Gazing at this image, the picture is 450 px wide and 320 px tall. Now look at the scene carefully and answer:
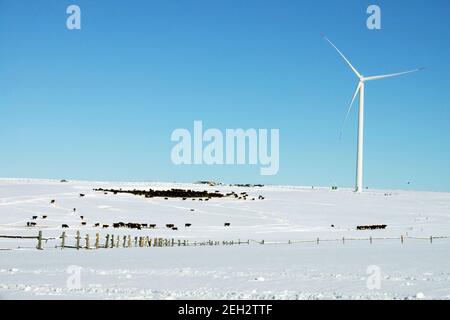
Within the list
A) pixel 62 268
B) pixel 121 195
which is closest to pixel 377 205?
pixel 121 195

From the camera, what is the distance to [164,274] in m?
22.9

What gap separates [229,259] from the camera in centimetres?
3112

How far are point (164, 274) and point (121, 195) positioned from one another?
74283mm

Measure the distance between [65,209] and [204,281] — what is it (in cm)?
5728

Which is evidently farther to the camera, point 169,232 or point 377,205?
point 377,205

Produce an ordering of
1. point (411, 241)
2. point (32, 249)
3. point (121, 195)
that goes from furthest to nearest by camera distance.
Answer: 1. point (121, 195)
2. point (411, 241)
3. point (32, 249)

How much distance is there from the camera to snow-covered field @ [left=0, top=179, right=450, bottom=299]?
18047 millimetres

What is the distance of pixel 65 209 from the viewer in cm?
7450

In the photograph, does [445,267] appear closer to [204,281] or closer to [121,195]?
[204,281]

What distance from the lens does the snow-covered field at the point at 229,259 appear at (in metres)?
18.0
